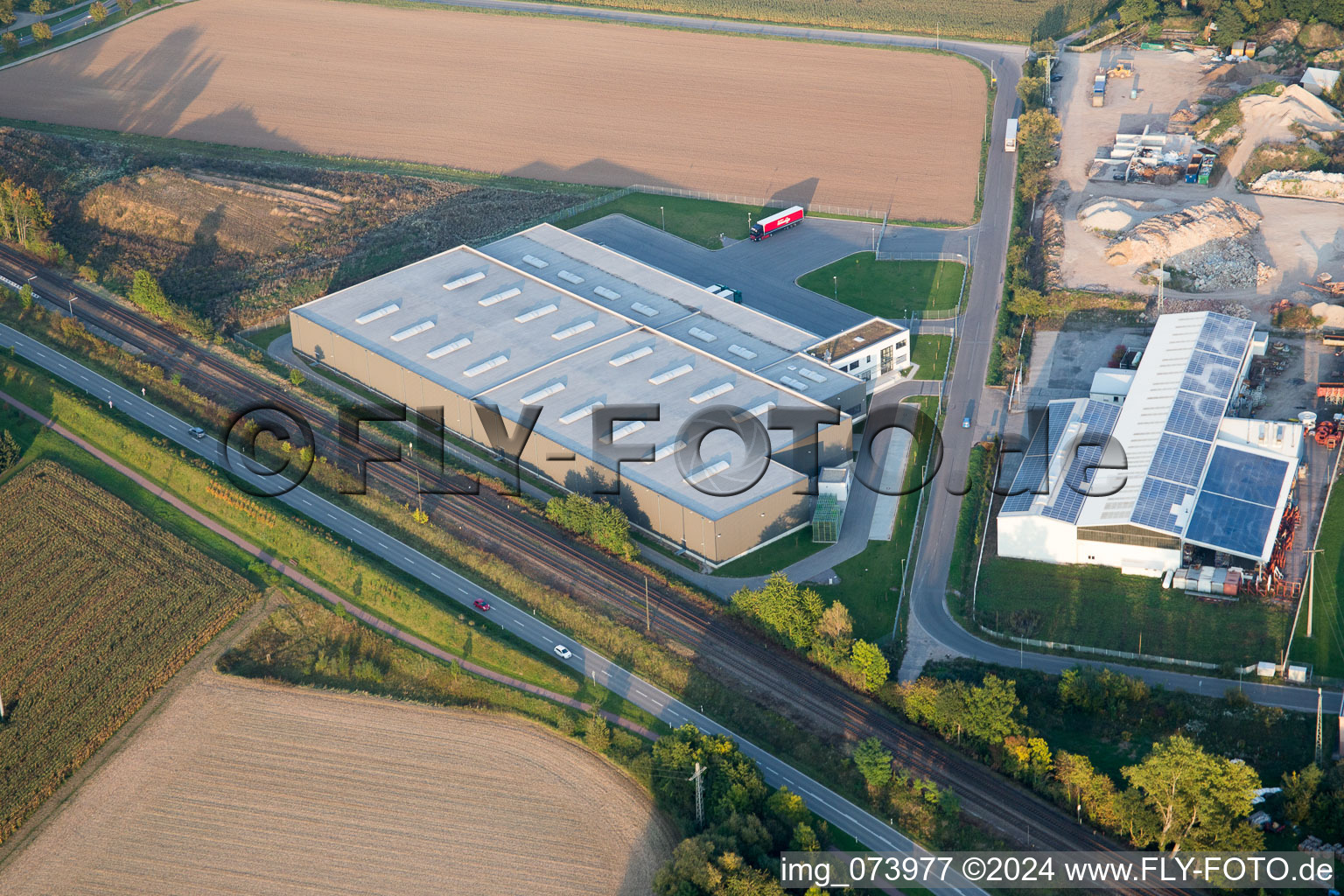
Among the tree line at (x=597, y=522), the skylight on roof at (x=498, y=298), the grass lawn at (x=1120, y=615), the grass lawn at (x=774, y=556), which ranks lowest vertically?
the grass lawn at (x=1120, y=615)

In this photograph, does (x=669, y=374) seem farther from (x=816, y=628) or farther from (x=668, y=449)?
(x=816, y=628)

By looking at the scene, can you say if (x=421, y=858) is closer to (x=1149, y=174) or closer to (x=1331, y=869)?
(x=1331, y=869)

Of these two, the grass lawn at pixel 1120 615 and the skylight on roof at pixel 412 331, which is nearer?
the grass lawn at pixel 1120 615

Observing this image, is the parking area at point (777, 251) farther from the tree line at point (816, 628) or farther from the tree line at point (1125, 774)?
the tree line at point (1125, 774)

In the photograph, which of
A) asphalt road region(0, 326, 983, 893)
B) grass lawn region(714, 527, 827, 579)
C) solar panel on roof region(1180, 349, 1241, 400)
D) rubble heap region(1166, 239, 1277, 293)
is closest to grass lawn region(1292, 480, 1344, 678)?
solar panel on roof region(1180, 349, 1241, 400)

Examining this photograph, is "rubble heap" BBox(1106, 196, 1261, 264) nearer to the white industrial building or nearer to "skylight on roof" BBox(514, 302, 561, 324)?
the white industrial building

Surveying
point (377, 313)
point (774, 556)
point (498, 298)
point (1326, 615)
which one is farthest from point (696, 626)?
point (377, 313)

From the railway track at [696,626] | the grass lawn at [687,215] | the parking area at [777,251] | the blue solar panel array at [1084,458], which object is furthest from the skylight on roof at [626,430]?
the grass lawn at [687,215]
